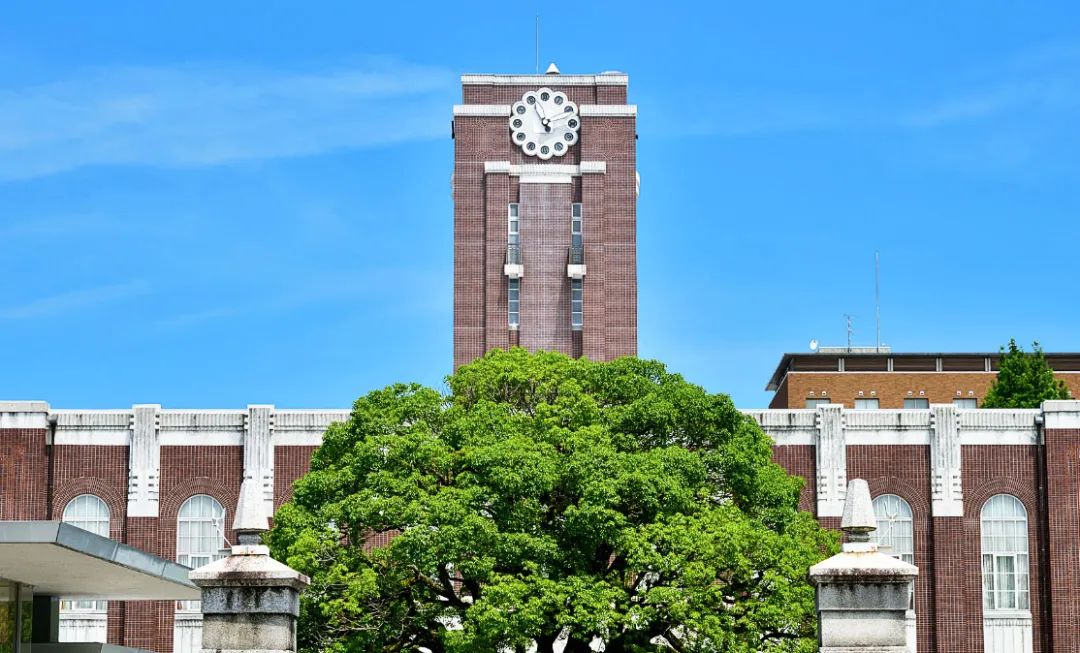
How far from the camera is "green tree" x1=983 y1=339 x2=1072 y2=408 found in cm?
8019

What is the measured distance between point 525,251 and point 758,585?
3319 centimetres

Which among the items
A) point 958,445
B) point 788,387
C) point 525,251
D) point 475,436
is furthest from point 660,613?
point 788,387

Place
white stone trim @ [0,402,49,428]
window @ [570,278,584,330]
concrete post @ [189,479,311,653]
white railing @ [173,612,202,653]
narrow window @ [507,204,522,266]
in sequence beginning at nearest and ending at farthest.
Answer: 1. concrete post @ [189,479,311,653]
2. white railing @ [173,612,202,653]
3. white stone trim @ [0,402,49,428]
4. window @ [570,278,584,330]
5. narrow window @ [507,204,522,266]

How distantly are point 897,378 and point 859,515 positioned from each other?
74882mm

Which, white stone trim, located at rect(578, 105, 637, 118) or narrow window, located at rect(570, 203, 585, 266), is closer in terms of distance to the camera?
narrow window, located at rect(570, 203, 585, 266)

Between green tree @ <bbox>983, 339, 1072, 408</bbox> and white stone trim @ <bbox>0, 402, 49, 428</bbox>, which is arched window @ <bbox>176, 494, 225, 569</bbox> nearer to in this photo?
white stone trim @ <bbox>0, 402, 49, 428</bbox>

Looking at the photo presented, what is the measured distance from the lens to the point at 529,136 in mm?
75562

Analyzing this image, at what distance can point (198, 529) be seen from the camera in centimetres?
6300

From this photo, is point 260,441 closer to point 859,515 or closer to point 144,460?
point 144,460

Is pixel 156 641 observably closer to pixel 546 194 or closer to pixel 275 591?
pixel 546 194

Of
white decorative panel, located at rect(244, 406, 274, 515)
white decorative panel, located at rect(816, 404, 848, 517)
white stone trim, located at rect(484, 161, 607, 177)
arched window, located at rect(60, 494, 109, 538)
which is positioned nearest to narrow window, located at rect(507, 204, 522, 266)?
white stone trim, located at rect(484, 161, 607, 177)

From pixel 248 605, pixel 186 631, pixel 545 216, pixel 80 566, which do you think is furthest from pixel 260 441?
pixel 248 605

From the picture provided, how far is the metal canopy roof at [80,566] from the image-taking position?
94.0 feet

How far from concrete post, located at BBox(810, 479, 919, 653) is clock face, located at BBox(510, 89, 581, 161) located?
5262 centimetres
